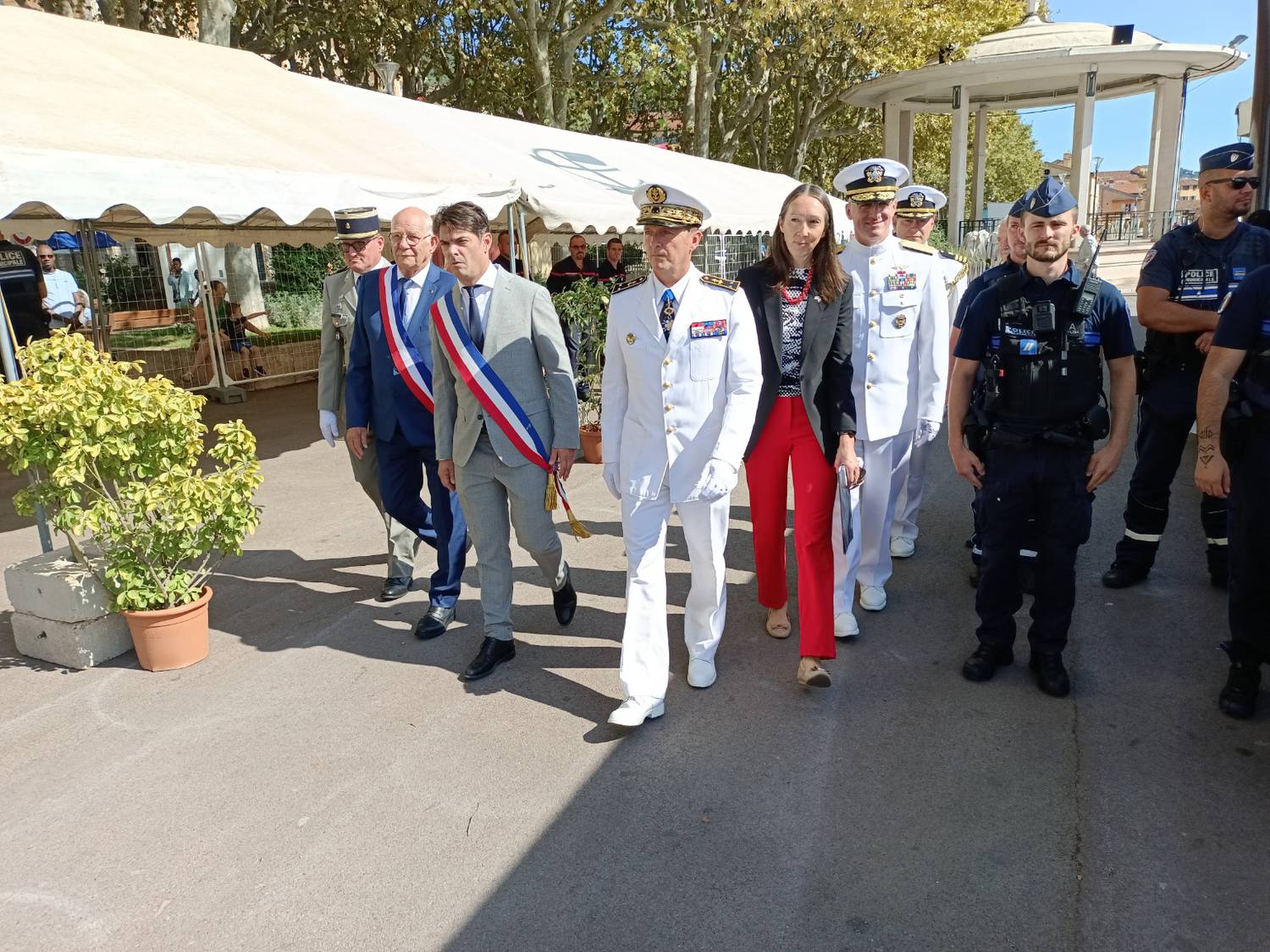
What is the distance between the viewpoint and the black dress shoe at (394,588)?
16.8ft

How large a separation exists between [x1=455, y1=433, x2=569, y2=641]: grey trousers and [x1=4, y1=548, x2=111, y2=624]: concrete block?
1.83 metres

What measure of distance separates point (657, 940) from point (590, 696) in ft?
4.77

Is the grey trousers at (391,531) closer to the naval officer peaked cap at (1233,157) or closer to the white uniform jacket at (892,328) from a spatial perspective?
the white uniform jacket at (892,328)

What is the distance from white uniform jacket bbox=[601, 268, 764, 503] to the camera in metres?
3.40

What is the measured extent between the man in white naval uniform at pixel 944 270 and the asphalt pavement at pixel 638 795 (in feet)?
2.53

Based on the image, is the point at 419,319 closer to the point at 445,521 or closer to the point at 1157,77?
the point at 445,521

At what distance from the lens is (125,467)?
4211mm

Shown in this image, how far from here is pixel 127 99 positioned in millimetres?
6996

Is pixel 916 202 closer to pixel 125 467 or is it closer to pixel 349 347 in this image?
pixel 349 347

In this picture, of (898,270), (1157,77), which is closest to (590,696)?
(898,270)

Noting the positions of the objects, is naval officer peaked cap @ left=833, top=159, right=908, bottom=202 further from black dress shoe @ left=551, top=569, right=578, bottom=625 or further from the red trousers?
black dress shoe @ left=551, top=569, right=578, bottom=625

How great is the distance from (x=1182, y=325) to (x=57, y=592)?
5.41 meters

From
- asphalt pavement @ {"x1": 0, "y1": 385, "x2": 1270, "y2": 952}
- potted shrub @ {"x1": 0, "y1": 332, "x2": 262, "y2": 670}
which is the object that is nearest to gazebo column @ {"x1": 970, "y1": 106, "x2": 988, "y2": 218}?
asphalt pavement @ {"x1": 0, "y1": 385, "x2": 1270, "y2": 952}

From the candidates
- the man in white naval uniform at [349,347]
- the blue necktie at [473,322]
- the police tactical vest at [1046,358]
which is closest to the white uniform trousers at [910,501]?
the police tactical vest at [1046,358]
